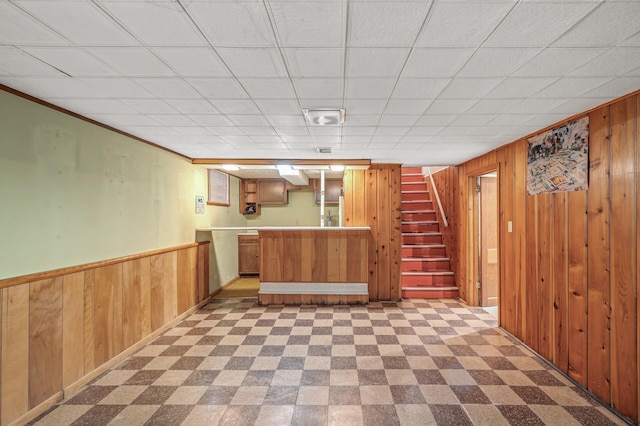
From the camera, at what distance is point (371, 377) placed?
2500mm

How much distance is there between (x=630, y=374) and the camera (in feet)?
6.46

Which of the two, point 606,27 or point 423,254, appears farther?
point 423,254

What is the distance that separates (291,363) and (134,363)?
161 centimetres

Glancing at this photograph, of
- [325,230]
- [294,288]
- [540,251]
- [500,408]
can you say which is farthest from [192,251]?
[540,251]

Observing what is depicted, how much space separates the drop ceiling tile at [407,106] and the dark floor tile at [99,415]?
3213 mm

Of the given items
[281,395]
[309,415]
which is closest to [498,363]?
[309,415]

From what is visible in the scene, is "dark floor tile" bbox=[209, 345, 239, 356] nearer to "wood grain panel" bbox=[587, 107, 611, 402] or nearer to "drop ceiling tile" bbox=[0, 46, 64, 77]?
"drop ceiling tile" bbox=[0, 46, 64, 77]

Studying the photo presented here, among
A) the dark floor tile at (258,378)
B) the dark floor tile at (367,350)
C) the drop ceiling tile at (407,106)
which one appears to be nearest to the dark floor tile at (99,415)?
the dark floor tile at (258,378)

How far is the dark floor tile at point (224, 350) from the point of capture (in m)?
2.96

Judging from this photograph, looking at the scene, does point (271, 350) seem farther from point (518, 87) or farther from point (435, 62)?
point (518, 87)

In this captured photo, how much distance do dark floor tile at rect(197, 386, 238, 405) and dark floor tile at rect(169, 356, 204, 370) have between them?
18.9 inches

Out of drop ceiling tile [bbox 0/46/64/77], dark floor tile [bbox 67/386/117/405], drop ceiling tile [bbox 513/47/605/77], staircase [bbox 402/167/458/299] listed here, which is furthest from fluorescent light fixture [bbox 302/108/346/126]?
Result: staircase [bbox 402/167/458/299]

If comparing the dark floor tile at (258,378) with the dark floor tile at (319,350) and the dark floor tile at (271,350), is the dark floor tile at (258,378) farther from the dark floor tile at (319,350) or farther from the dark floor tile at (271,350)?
the dark floor tile at (319,350)

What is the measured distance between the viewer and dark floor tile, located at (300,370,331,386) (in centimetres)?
241
